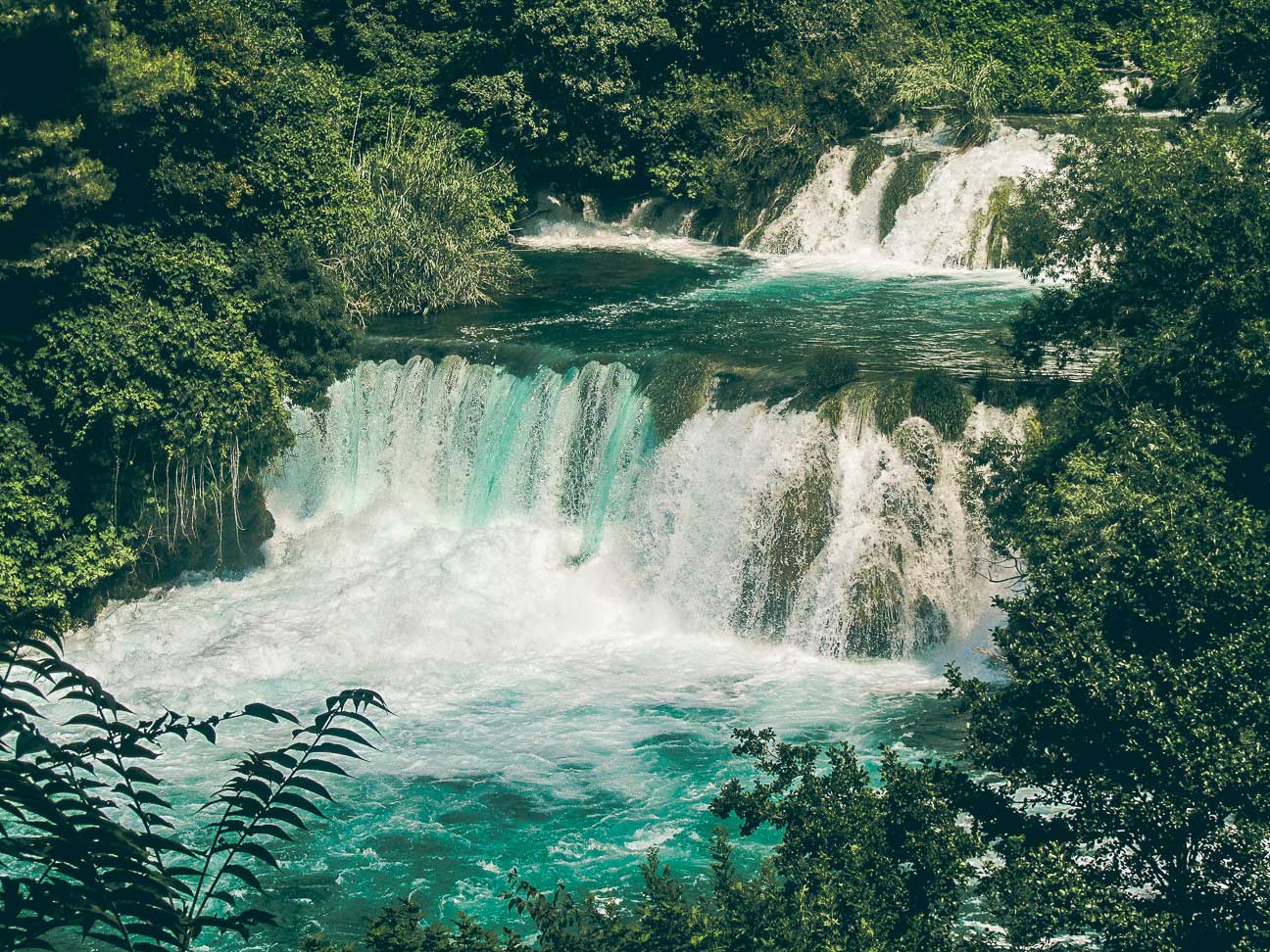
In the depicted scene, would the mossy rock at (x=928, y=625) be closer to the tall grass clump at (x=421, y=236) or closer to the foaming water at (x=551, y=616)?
the foaming water at (x=551, y=616)

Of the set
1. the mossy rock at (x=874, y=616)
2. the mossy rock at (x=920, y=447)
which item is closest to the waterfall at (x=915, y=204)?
the mossy rock at (x=920, y=447)

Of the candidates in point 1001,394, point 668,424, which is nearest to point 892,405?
point 1001,394

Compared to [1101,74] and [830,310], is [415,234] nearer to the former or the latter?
[830,310]

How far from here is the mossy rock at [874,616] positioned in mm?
18297

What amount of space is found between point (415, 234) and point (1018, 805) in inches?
636

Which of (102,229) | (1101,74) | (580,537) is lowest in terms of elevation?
(580,537)

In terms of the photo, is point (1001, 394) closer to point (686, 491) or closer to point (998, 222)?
point (686, 491)

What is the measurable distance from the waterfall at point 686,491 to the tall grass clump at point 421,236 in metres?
3.12

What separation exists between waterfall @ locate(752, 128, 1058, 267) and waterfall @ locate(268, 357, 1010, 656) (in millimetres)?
9002

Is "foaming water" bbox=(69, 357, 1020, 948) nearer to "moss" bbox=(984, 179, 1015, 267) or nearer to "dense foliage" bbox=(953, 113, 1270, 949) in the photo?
"dense foliage" bbox=(953, 113, 1270, 949)

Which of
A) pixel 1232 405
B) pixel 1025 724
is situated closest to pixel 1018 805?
pixel 1025 724

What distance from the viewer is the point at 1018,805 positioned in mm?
13812

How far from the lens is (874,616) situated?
60.2ft

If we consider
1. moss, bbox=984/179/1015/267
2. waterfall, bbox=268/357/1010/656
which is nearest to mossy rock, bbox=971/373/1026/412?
waterfall, bbox=268/357/1010/656
